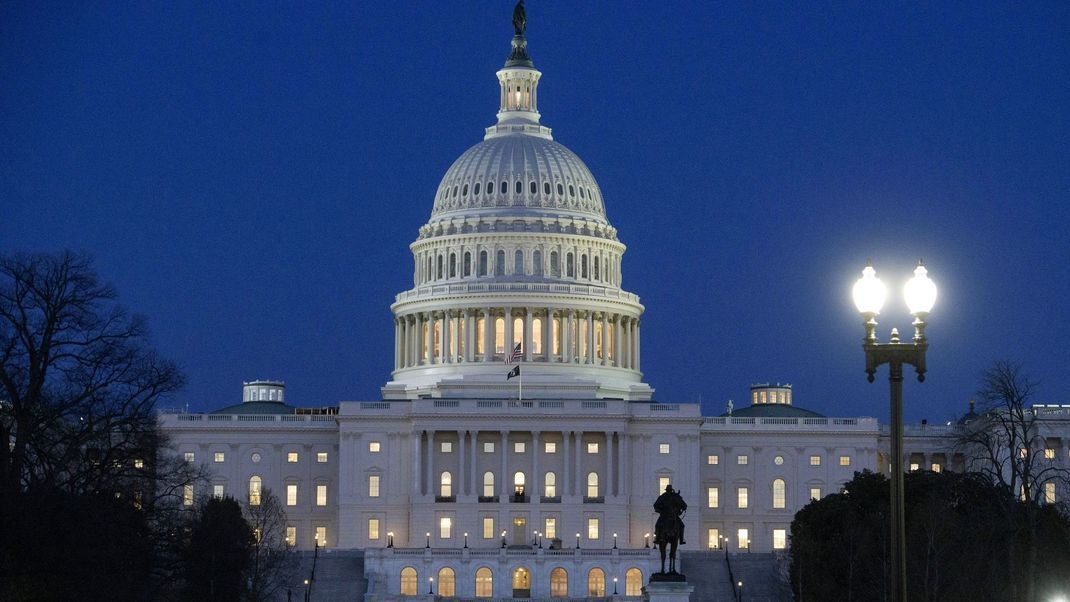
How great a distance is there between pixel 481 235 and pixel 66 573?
110 metres

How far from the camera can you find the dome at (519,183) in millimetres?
194625

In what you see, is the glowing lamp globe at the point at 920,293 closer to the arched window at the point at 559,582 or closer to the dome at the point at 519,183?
the arched window at the point at 559,582

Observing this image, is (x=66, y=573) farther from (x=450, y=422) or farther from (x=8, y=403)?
(x=450, y=422)

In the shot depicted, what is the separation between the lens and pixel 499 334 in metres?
192

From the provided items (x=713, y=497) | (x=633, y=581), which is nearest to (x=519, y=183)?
(x=713, y=497)

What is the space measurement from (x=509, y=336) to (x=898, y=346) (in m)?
141

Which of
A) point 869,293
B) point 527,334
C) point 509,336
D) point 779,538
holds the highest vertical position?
point 527,334

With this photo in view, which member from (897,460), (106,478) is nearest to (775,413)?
(106,478)

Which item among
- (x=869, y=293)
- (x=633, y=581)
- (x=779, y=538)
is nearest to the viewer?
(x=869, y=293)

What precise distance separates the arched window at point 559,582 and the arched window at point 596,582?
60.9 inches

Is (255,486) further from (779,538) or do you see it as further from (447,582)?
(779,538)

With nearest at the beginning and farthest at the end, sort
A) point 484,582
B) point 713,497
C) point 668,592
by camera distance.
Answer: point 668,592
point 484,582
point 713,497

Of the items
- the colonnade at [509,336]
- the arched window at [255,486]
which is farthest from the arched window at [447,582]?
the colonnade at [509,336]

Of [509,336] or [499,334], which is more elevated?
[499,334]
